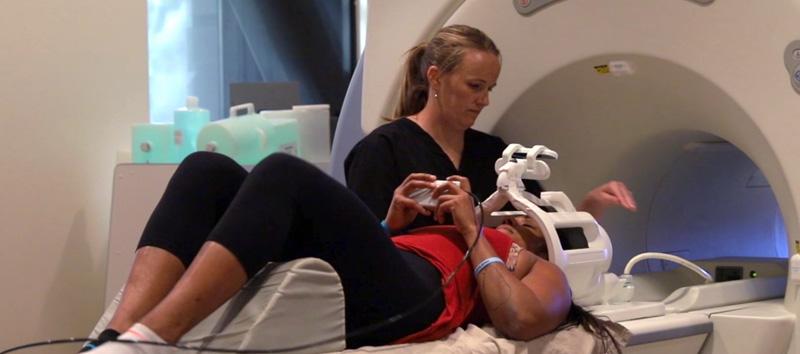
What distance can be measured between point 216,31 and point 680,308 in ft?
9.39

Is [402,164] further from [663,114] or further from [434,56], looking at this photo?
[663,114]

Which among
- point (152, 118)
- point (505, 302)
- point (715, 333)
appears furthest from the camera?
point (152, 118)

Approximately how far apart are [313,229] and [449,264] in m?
0.30

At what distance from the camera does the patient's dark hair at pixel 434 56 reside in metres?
2.33

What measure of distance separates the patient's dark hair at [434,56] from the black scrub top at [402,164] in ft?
0.47

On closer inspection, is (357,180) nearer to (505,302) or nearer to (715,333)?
(505,302)

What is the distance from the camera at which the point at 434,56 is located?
2395mm

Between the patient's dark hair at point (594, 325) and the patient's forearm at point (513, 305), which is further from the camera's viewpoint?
the patient's dark hair at point (594, 325)

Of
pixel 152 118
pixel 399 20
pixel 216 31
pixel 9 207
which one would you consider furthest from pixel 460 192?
pixel 216 31

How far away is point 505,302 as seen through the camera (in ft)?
6.08

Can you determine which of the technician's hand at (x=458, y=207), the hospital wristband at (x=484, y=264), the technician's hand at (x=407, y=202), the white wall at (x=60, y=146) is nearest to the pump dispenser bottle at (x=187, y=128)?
the white wall at (x=60, y=146)

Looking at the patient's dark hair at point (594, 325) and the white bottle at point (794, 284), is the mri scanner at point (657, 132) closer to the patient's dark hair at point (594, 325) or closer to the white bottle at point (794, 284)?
the white bottle at point (794, 284)

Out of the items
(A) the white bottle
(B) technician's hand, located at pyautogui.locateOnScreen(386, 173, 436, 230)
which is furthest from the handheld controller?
(A) the white bottle

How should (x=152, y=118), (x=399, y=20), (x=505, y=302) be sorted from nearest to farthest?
(x=505, y=302) → (x=399, y=20) → (x=152, y=118)
